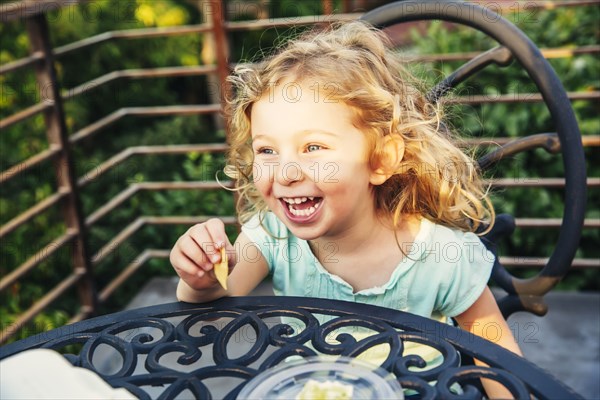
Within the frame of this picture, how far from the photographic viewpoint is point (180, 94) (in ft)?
19.7

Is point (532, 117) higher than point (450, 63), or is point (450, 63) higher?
point (450, 63)

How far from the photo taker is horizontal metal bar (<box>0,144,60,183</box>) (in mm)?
2314

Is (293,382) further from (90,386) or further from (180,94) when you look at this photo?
(180,94)

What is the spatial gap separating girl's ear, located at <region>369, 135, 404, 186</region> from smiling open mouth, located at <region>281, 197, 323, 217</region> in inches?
6.1

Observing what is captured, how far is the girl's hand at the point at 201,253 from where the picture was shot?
119cm

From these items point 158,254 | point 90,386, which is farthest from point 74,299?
point 90,386

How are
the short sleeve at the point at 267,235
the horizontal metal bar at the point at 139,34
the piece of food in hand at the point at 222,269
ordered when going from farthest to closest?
1. the horizontal metal bar at the point at 139,34
2. the short sleeve at the point at 267,235
3. the piece of food in hand at the point at 222,269

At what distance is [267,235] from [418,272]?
32 cm

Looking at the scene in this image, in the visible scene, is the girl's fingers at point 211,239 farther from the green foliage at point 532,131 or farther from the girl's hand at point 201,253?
the green foliage at point 532,131

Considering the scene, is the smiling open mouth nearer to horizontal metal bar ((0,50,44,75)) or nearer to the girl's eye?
the girl's eye

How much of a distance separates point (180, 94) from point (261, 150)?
4855 mm

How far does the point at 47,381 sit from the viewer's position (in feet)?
2.88

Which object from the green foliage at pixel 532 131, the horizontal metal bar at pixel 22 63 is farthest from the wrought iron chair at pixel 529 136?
the green foliage at pixel 532 131

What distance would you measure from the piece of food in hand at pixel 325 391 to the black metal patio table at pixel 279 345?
0.10 metres
